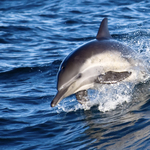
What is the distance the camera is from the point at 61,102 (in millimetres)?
7145

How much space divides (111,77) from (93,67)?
1.25ft

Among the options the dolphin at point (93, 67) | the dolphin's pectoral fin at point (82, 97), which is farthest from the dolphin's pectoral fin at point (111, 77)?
the dolphin's pectoral fin at point (82, 97)

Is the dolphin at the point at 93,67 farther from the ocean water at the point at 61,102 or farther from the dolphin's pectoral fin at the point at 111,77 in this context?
the ocean water at the point at 61,102

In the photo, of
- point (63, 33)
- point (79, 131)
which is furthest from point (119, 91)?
point (63, 33)

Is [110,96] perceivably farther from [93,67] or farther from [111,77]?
[93,67]

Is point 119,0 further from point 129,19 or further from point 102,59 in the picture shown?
point 102,59

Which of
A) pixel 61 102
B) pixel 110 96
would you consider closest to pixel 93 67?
pixel 110 96

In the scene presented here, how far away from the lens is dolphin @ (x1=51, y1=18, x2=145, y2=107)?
5.84 metres

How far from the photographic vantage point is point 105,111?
642 centimetres

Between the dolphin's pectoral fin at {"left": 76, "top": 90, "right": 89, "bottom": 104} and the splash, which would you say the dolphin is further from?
the splash

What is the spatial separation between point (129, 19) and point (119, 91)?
8582 millimetres

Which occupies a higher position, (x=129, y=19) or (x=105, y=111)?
(x=129, y=19)

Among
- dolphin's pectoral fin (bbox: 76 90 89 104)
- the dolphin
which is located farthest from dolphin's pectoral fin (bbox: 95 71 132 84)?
dolphin's pectoral fin (bbox: 76 90 89 104)

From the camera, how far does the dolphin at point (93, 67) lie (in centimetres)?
584
